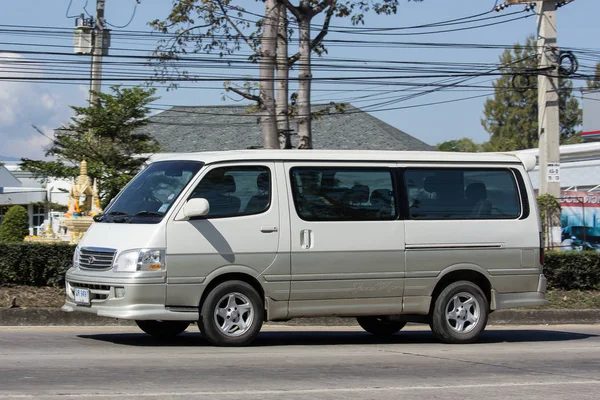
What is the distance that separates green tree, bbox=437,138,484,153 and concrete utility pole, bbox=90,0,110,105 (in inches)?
2036

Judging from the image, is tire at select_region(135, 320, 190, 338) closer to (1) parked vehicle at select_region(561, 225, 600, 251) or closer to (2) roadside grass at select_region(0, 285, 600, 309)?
(2) roadside grass at select_region(0, 285, 600, 309)

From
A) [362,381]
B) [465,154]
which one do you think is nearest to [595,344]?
[465,154]

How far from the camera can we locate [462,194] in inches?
476

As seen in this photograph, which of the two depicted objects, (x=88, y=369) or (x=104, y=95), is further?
(x=104, y=95)

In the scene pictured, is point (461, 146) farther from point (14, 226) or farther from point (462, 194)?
point (462, 194)

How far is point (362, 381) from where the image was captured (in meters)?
8.39

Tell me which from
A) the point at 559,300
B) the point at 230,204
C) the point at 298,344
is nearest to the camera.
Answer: the point at 230,204

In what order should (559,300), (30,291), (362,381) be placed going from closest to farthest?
(362,381) → (30,291) → (559,300)

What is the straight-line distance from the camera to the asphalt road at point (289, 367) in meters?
7.70

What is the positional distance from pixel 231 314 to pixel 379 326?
3.08 m

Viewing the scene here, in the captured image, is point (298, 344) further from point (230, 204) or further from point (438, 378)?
point (438, 378)

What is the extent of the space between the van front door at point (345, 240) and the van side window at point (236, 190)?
0.33m

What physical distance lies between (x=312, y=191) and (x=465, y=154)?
91.6 inches

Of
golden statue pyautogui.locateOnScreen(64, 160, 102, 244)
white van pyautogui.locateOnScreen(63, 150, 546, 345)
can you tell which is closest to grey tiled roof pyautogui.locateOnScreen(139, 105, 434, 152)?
golden statue pyautogui.locateOnScreen(64, 160, 102, 244)
